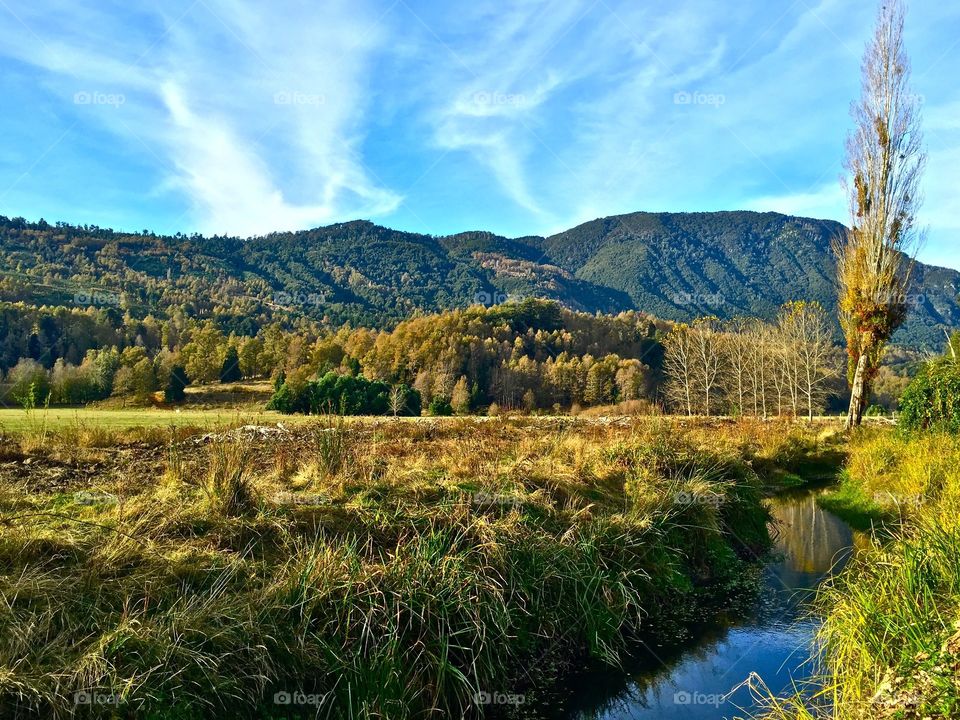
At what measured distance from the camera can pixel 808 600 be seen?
767 centimetres

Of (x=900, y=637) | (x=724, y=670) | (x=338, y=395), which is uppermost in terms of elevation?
(x=338, y=395)

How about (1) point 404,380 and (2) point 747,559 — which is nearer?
(2) point 747,559

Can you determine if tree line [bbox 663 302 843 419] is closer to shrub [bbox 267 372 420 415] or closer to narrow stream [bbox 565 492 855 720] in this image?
shrub [bbox 267 372 420 415]

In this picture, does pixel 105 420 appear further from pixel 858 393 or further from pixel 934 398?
pixel 858 393

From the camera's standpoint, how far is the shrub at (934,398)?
467 inches

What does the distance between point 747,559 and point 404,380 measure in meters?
51.0

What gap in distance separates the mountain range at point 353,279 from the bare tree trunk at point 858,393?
5483 cm

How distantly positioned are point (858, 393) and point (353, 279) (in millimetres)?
137869

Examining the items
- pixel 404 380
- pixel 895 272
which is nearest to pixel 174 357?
pixel 404 380

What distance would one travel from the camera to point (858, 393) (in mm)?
21891

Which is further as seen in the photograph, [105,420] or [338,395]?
[338,395]

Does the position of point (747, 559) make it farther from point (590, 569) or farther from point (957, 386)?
point (957, 386)

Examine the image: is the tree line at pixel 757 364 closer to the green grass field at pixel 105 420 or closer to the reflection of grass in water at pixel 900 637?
the green grass field at pixel 105 420

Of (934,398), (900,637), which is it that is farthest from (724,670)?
(934,398)
